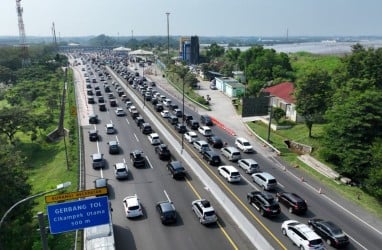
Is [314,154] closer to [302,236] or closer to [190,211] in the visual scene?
[190,211]

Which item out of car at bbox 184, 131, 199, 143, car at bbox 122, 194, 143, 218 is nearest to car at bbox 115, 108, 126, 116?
car at bbox 184, 131, 199, 143

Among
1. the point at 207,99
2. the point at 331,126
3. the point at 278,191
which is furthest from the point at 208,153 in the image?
the point at 207,99

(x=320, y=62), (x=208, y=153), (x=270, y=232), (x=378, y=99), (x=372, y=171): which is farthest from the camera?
(x=320, y=62)

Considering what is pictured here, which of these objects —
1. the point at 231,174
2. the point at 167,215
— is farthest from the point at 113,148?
the point at 167,215

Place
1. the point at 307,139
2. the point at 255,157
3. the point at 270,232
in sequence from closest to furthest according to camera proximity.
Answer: the point at 270,232 < the point at 255,157 < the point at 307,139

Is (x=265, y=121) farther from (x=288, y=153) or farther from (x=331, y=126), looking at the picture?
(x=331, y=126)

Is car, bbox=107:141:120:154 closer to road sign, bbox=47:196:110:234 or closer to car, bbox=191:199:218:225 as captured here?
car, bbox=191:199:218:225
